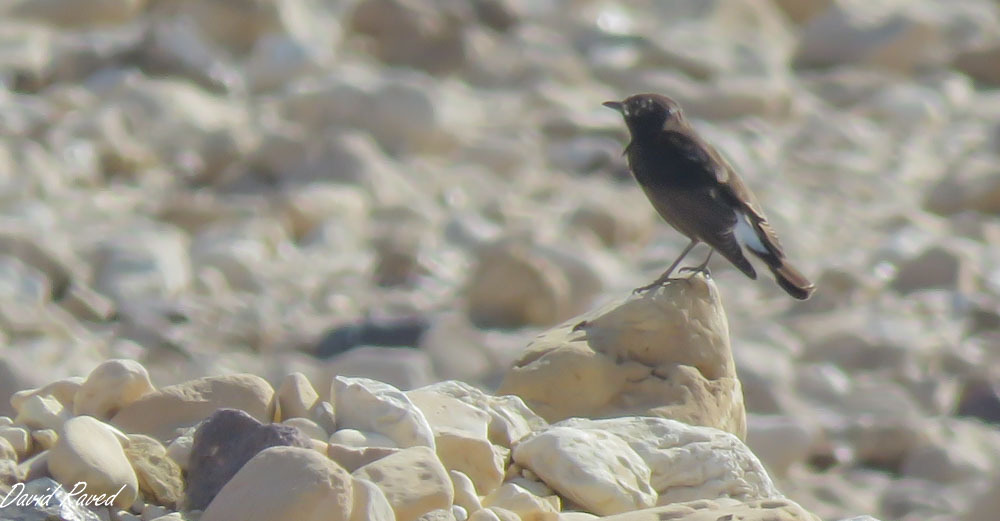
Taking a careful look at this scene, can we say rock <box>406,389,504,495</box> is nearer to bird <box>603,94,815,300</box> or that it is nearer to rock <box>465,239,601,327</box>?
bird <box>603,94,815,300</box>

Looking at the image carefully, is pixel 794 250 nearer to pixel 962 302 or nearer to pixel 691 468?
pixel 962 302

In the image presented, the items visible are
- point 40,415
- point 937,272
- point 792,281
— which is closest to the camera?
point 40,415

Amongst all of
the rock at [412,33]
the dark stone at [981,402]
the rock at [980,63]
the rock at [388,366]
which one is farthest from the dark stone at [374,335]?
the rock at [980,63]

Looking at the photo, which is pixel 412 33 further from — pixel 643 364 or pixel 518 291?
pixel 643 364

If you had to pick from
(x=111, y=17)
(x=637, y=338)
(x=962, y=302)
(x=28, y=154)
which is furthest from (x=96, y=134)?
(x=637, y=338)

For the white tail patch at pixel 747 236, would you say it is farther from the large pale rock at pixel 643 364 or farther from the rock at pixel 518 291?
the rock at pixel 518 291

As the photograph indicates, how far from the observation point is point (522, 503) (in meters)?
4.53

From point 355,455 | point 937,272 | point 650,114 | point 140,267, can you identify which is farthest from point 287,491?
point 937,272

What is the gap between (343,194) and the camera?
12641mm

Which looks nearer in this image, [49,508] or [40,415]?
[49,508]

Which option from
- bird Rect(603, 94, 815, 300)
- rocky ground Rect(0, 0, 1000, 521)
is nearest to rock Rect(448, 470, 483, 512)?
rocky ground Rect(0, 0, 1000, 521)

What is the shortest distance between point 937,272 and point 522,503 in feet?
26.8

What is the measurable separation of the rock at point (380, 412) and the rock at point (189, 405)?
→ 0.83 feet

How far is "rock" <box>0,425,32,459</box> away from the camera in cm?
455
